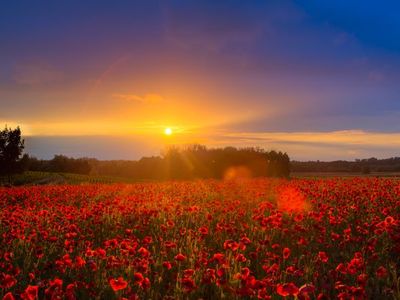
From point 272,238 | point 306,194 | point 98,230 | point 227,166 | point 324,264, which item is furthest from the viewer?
point 227,166

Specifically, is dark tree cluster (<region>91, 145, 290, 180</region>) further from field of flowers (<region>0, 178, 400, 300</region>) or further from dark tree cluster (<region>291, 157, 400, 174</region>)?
field of flowers (<region>0, 178, 400, 300</region>)

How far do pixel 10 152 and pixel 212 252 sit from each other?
4800 cm

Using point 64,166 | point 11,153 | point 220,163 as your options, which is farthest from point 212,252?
point 64,166

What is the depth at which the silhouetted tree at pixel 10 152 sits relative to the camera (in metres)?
48.6

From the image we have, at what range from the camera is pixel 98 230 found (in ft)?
32.0

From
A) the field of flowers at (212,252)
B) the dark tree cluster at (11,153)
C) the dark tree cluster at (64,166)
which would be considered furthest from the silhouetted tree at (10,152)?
the field of flowers at (212,252)

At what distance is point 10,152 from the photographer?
50.7m

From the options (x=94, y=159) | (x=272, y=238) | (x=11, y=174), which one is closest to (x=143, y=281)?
(x=272, y=238)

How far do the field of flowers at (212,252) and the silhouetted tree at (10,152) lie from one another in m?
37.5

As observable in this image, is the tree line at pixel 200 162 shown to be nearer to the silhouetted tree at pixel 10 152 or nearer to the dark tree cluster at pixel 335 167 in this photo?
the silhouetted tree at pixel 10 152

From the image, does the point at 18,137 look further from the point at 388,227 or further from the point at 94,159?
the point at 388,227

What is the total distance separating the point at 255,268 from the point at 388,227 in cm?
198

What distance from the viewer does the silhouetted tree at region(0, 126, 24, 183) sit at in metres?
48.6

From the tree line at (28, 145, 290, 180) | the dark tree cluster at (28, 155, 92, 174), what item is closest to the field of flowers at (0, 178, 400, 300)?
the tree line at (28, 145, 290, 180)
